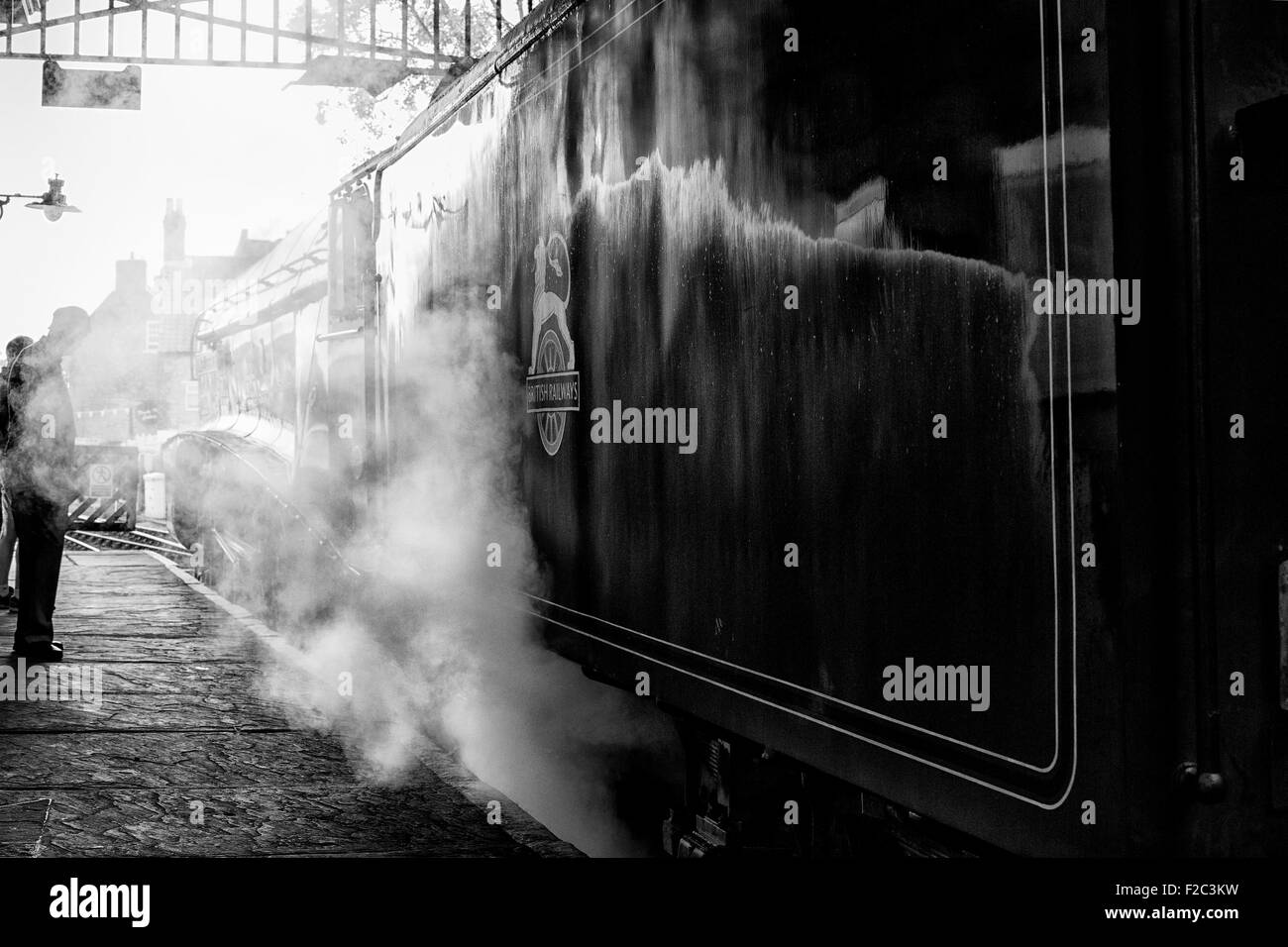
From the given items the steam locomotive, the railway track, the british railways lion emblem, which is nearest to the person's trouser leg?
the british railways lion emblem

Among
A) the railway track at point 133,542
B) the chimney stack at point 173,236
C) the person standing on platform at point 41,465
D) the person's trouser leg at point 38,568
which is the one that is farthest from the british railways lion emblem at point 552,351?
the chimney stack at point 173,236

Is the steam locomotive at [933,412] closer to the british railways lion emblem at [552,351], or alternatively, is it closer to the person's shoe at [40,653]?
the british railways lion emblem at [552,351]

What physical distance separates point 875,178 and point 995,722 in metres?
1.11

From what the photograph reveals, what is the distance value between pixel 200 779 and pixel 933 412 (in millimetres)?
→ 4183

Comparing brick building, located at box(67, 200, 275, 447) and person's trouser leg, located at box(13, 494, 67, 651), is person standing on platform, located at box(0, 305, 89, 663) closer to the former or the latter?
person's trouser leg, located at box(13, 494, 67, 651)

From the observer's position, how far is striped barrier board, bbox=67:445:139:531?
20.7 m

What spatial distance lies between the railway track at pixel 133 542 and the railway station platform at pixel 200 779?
813cm

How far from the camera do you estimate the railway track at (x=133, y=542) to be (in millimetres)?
17203

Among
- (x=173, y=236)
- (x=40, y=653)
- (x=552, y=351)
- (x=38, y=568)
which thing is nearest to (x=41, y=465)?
(x=38, y=568)

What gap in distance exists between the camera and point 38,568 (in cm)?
785

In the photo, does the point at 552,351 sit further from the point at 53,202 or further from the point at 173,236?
the point at 173,236
